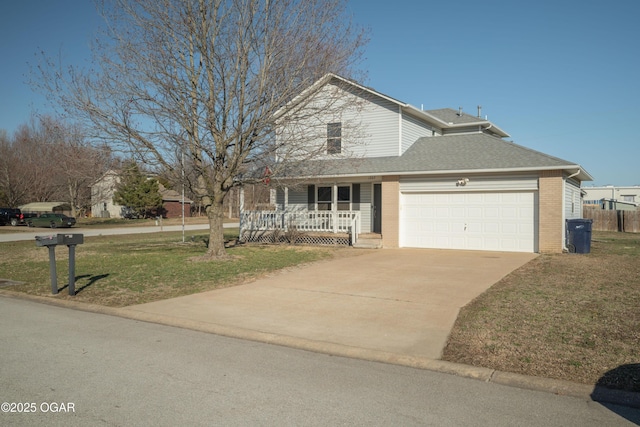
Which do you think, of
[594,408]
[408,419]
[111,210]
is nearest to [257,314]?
[408,419]

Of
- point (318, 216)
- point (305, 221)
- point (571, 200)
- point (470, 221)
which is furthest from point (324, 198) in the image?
point (571, 200)

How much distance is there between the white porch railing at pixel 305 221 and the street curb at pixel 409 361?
12325 millimetres

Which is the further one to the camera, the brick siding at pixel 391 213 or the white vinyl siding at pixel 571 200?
the brick siding at pixel 391 213

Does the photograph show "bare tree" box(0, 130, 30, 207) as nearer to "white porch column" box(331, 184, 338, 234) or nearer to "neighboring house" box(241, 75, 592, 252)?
"neighboring house" box(241, 75, 592, 252)

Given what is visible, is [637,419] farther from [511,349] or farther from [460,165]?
[460,165]

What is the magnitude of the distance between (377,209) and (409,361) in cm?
1584

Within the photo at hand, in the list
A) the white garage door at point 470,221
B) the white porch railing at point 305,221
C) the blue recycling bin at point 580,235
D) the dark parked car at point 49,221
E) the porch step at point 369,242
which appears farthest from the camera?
the dark parked car at point 49,221

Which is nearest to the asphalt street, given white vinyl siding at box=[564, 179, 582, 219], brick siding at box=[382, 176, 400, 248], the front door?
brick siding at box=[382, 176, 400, 248]

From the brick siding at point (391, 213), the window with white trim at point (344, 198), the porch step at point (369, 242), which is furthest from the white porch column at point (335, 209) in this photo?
the brick siding at point (391, 213)

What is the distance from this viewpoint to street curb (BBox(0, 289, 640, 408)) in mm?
4754

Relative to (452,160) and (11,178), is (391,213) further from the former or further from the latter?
(11,178)

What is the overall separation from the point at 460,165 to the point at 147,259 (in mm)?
11651

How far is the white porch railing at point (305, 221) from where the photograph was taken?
2019 cm

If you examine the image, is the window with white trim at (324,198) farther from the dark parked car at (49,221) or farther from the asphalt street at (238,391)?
the dark parked car at (49,221)
